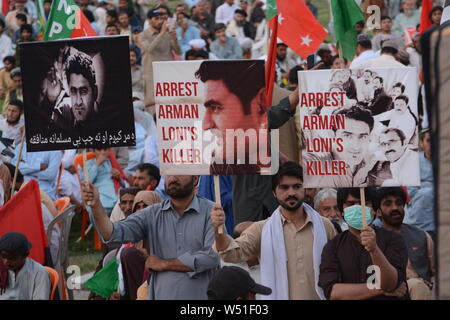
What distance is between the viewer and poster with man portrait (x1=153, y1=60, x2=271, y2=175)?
8.12 metres

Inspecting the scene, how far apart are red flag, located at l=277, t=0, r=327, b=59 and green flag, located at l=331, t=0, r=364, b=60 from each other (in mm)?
538

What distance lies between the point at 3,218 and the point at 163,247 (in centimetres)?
200

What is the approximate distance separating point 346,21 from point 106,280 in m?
3.06

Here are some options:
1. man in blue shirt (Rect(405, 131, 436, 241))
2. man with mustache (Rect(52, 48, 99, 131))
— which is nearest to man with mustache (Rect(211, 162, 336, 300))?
man with mustache (Rect(52, 48, 99, 131))

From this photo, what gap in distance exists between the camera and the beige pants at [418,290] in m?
8.26

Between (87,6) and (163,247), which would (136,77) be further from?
(163,247)

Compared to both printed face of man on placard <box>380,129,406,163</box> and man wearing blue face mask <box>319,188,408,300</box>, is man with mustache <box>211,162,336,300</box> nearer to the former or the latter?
man wearing blue face mask <box>319,188,408,300</box>

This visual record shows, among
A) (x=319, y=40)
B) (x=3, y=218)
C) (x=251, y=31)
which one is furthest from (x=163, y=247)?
(x=251, y=31)

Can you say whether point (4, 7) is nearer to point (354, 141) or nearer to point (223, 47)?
point (223, 47)

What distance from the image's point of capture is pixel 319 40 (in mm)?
10836

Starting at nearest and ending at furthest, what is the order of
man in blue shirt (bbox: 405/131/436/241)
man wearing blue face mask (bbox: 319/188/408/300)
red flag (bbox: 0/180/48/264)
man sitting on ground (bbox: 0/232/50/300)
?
man wearing blue face mask (bbox: 319/188/408/300)
man sitting on ground (bbox: 0/232/50/300)
red flag (bbox: 0/180/48/264)
man in blue shirt (bbox: 405/131/436/241)

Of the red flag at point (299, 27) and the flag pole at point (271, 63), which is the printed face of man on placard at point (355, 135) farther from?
the red flag at point (299, 27)

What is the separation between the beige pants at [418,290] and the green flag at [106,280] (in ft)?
7.96

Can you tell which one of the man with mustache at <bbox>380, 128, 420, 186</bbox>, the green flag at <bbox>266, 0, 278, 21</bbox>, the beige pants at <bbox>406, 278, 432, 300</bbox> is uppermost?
the green flag at <bbox>266, 0, 278, 21</bbox>
